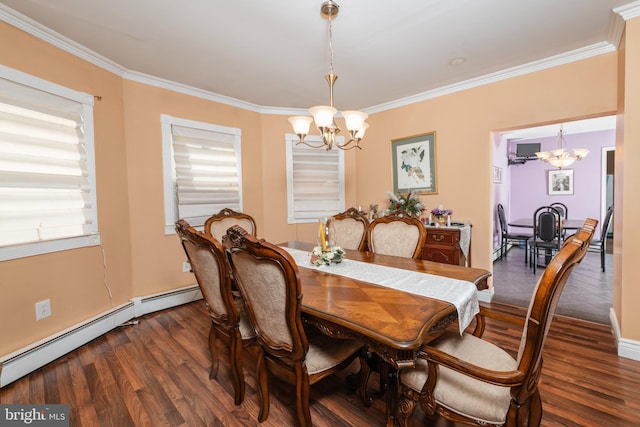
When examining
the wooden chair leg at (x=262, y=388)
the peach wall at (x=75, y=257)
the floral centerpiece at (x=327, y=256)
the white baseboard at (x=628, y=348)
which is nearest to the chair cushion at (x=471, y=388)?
the wooden chair leg at (x=262, y=388)

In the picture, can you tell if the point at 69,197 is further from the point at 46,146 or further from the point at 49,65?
the point at 49,65

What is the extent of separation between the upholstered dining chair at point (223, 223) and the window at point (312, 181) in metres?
1.09

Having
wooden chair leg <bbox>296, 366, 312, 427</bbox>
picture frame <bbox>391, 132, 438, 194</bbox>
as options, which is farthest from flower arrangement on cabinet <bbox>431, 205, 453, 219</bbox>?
wooden chair leg <bbox>296, 366, 312, 427</bbox>

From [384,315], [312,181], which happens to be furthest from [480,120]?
[384,315]

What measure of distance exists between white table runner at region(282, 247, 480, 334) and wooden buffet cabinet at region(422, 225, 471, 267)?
1536 millimetres

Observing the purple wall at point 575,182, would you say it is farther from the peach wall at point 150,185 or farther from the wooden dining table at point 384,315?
the peach wall at point 150,185

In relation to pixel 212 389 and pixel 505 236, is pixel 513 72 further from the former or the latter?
pixel 212 389

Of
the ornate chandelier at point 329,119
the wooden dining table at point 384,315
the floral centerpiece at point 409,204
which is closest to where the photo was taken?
the wooden dining table at point 384,315

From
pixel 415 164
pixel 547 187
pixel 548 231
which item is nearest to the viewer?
pixel 415 164

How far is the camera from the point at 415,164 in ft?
12.6

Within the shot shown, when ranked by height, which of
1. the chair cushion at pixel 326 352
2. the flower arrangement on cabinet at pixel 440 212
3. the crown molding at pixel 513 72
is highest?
the crown molding at pixel 513 72

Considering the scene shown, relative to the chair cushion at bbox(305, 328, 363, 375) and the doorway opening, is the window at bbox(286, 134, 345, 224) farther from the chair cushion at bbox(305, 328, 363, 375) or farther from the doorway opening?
the chair cushion at bbox(305, 328, 363, 375)

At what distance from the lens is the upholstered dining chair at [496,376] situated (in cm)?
97

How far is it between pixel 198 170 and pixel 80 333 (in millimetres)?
1979
